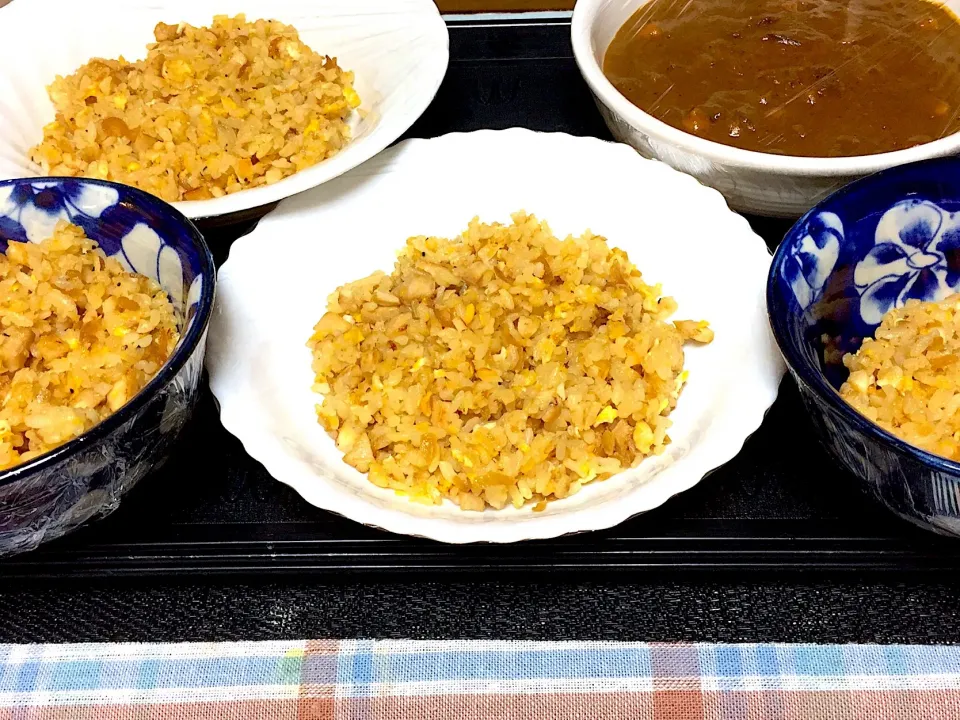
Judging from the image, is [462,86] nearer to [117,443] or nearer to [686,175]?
[686,175]

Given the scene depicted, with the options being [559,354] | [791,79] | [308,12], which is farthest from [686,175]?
[308,12]

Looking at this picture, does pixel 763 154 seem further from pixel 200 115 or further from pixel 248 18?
pixel 248 18

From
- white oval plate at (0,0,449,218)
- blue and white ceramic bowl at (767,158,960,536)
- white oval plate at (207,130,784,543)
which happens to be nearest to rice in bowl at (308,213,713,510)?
white oval plate at (207,130,784,543)

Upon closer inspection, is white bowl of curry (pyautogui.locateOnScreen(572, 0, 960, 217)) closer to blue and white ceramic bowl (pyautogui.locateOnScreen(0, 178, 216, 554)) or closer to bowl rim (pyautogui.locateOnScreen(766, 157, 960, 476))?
bowl rim (pyautogui.locateOnScreen(766, 157, 960, 476))

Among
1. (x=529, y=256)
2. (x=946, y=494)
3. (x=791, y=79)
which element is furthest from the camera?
(x=791, y=79)

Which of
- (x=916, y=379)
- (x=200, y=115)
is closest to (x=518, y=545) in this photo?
(x=916, y=379)

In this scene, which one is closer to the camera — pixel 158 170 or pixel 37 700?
pixel 37 700

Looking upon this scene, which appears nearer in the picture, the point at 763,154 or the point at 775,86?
the point at 763,154
